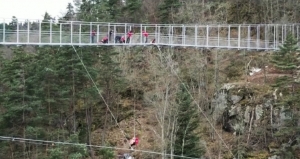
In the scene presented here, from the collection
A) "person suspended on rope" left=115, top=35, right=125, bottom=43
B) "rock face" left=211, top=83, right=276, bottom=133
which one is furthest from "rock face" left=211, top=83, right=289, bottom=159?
"person suspended on rope" left=115, top=35, right=125, bottom=43

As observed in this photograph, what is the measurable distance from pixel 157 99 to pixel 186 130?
4.54 metres

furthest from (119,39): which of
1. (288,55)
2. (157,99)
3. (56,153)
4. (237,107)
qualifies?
(237,107)

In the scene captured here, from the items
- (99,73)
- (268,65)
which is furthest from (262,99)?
(99,73)

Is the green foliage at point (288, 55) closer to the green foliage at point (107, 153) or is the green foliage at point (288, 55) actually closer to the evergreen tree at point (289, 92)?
the evergreen tree at point (289, 92)

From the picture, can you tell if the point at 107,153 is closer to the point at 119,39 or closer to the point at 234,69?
the point at 119,39

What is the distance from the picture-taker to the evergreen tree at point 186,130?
26.6 metres

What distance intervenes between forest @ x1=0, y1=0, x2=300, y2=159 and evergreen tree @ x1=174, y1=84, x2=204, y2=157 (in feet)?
0.17

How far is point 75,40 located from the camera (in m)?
19.6

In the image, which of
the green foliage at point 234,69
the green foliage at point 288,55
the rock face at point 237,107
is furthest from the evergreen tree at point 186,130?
the green foliage at point 234,69

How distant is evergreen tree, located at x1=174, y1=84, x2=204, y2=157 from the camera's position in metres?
26.6

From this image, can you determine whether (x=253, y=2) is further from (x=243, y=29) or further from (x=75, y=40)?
(x=75, y=40)

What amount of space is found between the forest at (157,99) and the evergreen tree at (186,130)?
0.05 meters

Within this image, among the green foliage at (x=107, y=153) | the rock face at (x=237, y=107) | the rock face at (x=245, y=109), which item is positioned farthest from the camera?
the rock face at (x=237, y=107)

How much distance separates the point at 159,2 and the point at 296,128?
21.8m
